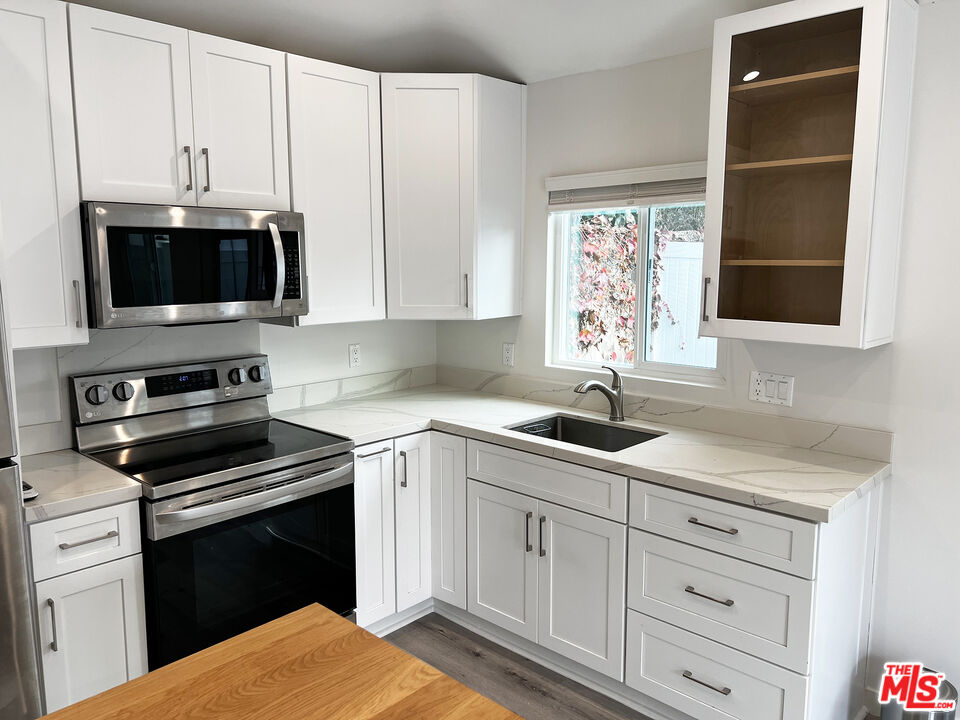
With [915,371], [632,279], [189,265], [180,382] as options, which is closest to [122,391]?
[180,382]

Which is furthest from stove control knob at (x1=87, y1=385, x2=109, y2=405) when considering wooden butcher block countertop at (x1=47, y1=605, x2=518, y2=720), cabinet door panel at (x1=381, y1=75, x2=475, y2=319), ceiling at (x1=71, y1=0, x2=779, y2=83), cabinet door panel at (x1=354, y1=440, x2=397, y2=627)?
wooden butcher block countertop at (x1=47, y1=605, x2=518, y2=720)

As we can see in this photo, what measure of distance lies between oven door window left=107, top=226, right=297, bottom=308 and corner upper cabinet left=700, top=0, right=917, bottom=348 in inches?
61.7

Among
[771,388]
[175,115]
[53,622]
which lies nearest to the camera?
[53,622]

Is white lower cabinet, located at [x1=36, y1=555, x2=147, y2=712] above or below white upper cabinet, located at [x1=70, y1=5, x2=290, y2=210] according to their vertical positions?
below

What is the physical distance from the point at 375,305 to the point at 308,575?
1141 millimetres

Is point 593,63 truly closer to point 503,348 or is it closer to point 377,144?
point 377,144

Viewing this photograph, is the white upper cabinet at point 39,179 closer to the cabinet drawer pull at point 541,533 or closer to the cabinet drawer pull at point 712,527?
the cabinet drawer pull at point 541,533

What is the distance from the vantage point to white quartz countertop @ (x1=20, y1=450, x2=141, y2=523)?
6.37ft

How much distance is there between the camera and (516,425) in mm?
2867

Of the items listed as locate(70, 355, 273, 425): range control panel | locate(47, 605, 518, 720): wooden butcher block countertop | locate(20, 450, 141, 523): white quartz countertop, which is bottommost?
locate(47, 605, 518, 720): wooden butcher block countertop

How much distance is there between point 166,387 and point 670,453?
185cm

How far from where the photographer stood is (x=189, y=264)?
236 centimetres

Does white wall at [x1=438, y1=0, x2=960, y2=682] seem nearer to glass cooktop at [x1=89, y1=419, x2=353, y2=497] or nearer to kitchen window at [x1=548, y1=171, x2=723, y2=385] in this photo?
kitchen window at [x1=548, y1=171, x2=723, y2=385]

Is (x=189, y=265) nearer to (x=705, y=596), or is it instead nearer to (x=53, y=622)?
(x=53, y=622)
